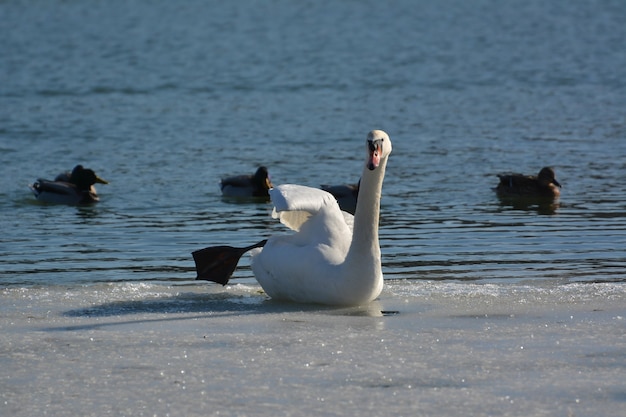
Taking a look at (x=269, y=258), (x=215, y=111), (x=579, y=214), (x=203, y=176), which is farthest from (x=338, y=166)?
(x=269, y=258)

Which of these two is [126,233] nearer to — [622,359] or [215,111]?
[622,359]

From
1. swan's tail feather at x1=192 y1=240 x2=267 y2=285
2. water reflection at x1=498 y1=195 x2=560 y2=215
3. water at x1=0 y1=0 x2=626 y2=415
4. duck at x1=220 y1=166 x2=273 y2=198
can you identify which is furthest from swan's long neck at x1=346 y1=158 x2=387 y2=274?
duck at x1=220 y1=166 x2=273 y2=198

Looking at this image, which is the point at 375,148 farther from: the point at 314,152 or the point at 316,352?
the point at 314,152

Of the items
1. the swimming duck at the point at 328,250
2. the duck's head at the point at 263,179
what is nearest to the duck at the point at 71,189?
the duck's head at the point at 263,179

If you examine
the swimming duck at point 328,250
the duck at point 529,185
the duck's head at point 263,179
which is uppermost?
the swimming duck at point 328,250

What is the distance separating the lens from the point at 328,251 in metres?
7.60

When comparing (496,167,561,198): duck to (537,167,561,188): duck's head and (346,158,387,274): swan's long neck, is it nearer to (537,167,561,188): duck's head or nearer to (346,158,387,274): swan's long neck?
(537,167,561,188): duck's head

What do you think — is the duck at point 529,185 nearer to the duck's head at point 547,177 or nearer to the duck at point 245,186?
the duck's head at point 547,177

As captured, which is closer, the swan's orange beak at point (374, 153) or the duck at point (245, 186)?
the swan's orange beak at point (374, 153)

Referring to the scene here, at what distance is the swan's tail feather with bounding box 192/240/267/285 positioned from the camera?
26.8 ft

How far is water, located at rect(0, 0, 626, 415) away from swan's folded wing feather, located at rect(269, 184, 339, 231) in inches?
22.5

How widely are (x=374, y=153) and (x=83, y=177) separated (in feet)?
23.8

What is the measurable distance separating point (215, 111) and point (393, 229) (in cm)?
1025

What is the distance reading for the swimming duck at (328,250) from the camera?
7.40m
